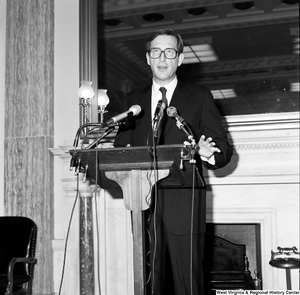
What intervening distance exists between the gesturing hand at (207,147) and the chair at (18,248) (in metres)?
1.74

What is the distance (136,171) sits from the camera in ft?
6.31

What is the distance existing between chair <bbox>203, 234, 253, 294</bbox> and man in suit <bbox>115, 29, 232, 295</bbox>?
146 centimetres

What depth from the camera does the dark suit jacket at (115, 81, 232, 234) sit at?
85.8 inches

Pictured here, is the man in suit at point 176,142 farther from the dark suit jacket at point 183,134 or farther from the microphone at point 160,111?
the microphone at point 160,111

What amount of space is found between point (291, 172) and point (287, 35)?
1.13m

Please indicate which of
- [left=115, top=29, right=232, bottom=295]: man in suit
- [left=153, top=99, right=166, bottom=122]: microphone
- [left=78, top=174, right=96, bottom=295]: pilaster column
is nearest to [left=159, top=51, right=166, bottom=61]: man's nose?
[left=115, top=29, right=232, bottom=295]: man in suit

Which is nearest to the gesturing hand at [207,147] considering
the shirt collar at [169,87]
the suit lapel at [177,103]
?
the suit lapel at [177,103]

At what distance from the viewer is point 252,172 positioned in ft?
11.3

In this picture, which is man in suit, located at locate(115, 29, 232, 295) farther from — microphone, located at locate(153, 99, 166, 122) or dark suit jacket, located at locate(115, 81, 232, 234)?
microphone, located at locate(153, 99, 166, 122)


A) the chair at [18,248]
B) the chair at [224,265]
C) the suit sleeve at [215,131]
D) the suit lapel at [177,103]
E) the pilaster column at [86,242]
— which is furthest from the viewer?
the chair at [224,265]

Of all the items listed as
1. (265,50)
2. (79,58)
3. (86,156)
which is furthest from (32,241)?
(265,50)

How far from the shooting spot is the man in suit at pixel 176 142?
213cm

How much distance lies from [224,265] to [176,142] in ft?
5.71

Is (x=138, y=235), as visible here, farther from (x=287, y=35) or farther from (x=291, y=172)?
(x=287, y=35)
